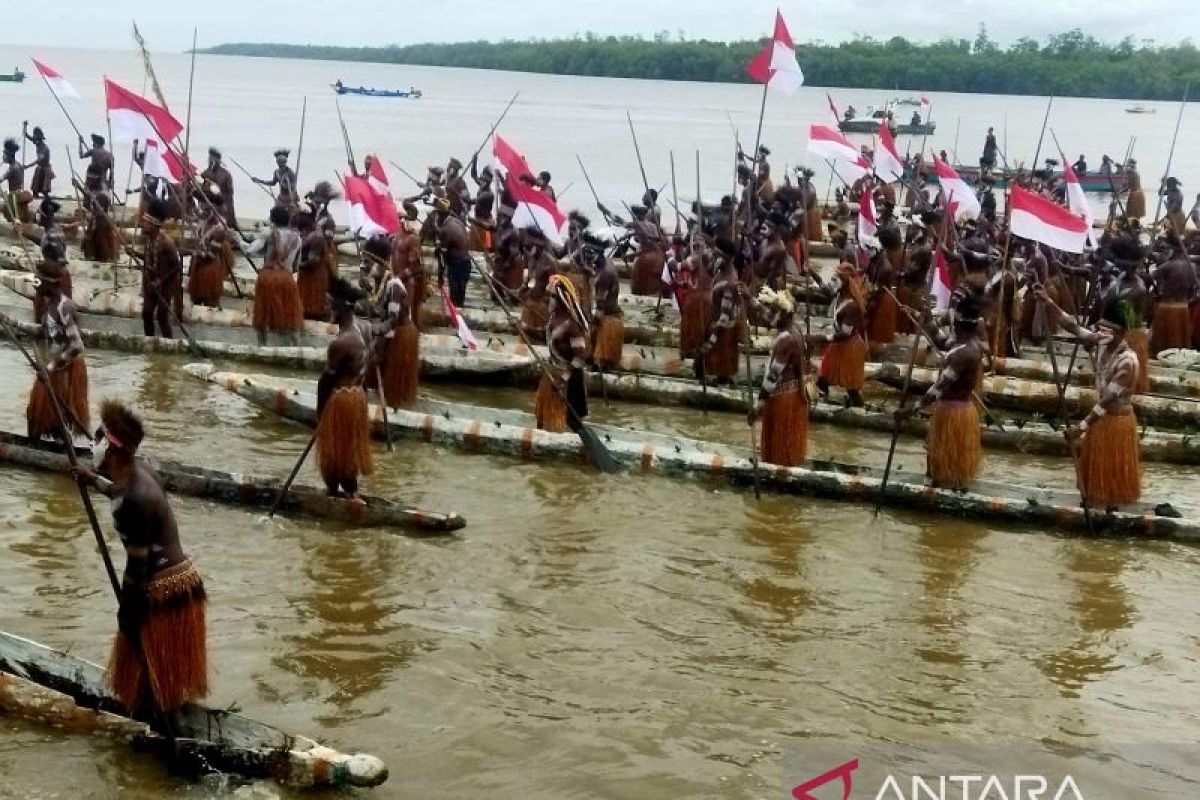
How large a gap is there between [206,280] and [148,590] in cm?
1168

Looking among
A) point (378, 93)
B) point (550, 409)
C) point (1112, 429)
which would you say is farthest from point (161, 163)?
point (378, 93)

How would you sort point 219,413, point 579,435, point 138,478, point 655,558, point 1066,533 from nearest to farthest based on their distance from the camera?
point 138,478, point 655,558, point 1066,533, point 579,435, point 219,413

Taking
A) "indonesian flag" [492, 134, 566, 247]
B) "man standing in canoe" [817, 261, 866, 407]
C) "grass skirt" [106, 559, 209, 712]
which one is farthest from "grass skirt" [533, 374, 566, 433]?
"grass skirt" [106, 559, 209, 712]

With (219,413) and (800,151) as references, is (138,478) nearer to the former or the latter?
(219,413)

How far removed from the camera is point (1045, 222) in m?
11.3


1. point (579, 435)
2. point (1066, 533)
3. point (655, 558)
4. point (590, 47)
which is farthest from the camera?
point (590, 47)

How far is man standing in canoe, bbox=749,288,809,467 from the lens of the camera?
11.3 metres

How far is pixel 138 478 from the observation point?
246 inches

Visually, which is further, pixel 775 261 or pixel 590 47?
pixel 590 47

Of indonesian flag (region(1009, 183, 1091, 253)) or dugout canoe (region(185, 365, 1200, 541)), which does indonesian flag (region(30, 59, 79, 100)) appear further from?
indonesian flag (region(1009, 183, 1091, 253))

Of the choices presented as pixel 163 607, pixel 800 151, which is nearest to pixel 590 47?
pixel 800 151

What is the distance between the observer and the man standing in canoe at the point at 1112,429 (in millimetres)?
10539

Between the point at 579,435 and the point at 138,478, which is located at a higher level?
the point at 138,478

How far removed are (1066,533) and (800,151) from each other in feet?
202
